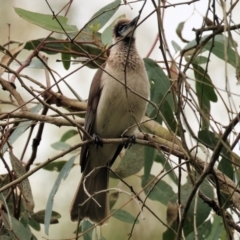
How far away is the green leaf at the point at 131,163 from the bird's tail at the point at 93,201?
4.6 inches

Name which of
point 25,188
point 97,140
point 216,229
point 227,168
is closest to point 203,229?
point 216,229

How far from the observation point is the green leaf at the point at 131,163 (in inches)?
104

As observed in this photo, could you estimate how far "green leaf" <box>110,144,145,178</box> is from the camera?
2629 mm

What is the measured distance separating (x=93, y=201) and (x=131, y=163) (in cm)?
30

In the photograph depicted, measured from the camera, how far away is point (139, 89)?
266 centimetres

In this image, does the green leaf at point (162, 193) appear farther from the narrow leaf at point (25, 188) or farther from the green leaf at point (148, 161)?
the narrow leaf at point (25, 188)

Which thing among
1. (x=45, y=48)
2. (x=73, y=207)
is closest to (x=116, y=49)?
(x=45, y=48)

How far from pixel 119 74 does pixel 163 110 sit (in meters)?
0.40

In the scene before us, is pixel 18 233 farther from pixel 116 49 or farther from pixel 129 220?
pixel 116 49

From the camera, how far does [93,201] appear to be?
9.30 ft

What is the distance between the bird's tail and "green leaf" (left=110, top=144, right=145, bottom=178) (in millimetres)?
116

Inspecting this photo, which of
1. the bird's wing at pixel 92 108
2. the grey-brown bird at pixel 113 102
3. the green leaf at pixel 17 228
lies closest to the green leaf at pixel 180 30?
the grey-brown bird at pixel 113 102

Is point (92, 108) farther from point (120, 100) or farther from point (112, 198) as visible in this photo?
point (112, 198)

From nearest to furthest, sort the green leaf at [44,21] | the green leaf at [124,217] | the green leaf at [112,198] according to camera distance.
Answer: the green leaf at [44,21], the green leaf at [124,217], the green leaf at [112,198]
